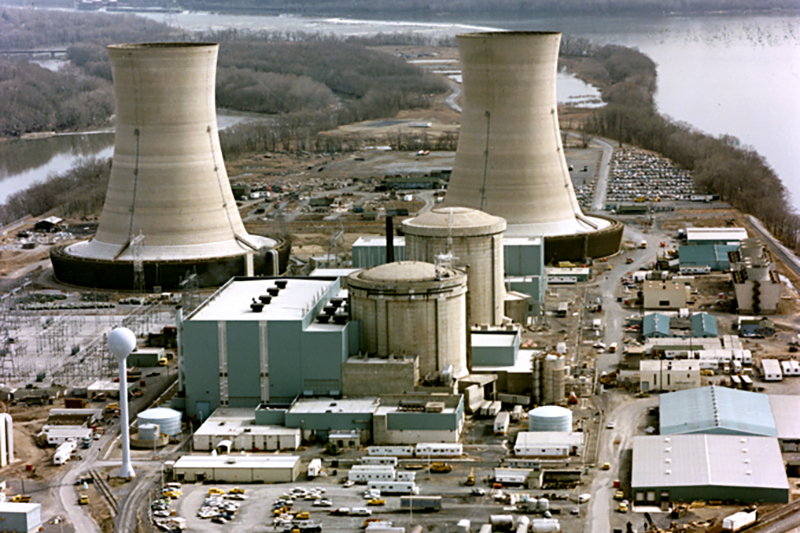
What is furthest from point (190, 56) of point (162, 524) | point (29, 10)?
point (29, 10)

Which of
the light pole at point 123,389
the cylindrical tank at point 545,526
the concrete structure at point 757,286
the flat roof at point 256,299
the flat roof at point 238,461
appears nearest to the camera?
the cylindrical tank at point 545,526

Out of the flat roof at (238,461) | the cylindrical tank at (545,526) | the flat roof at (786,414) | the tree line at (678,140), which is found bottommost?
the cylindrical tank at (545,526)

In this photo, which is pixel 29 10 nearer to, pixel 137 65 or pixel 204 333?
pixel 137 65

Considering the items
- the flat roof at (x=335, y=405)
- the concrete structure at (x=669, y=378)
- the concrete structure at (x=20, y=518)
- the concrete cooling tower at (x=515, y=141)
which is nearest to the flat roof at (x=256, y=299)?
the flat roof at (x=335, y=405)

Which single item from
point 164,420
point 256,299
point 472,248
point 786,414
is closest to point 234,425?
point 164,420

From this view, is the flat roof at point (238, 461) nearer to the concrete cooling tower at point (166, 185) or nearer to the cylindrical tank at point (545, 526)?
the cylindrical tank at point (545, 526)
